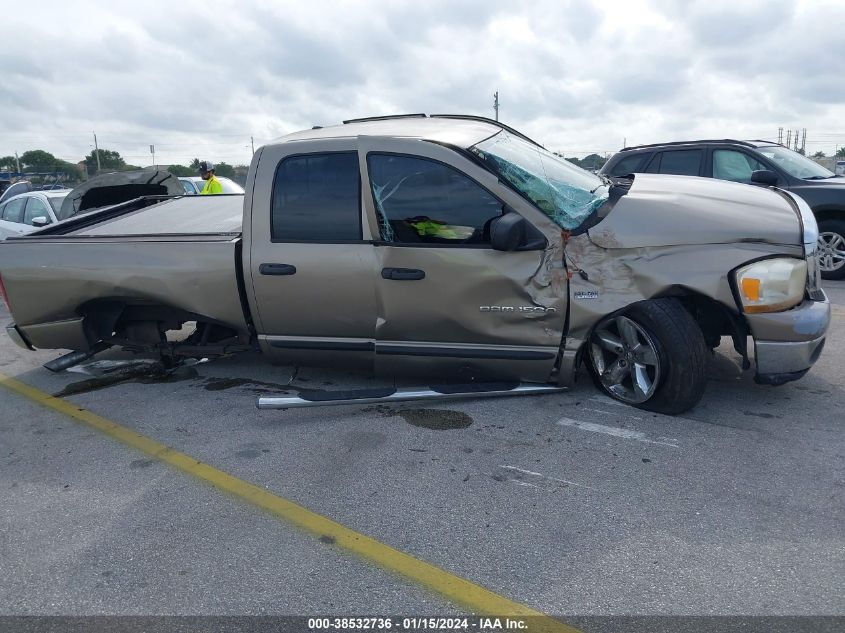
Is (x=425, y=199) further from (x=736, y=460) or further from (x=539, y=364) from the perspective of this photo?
(x=736, y=460)

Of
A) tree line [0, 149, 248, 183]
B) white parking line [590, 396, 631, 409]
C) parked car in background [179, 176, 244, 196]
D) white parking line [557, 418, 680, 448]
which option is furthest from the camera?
tree line [0, 149, 248, 183]

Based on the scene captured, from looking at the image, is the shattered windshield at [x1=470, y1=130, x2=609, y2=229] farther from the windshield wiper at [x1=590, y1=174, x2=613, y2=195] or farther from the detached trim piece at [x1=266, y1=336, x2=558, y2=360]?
the detached trim piece at [x1=266, y1=336, x2=558, y2=360]

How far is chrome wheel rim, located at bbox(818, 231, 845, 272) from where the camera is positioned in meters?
8.10

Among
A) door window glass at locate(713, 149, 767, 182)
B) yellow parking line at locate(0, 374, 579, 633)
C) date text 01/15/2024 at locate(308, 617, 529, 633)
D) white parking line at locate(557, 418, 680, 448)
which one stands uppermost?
door window glass at locate(713, 149, 767, 182)

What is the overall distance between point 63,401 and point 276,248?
2.09m

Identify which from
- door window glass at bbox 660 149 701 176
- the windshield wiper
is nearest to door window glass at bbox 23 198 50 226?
the windshield wiper

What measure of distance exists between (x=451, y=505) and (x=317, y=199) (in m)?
2.22

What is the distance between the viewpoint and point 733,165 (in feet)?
27.4

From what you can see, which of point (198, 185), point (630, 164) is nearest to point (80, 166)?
point (198, 185)

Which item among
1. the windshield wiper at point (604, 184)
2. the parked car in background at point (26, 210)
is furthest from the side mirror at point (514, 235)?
the parked car in background at point (26, 210)

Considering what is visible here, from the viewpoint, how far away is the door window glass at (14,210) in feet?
36.8

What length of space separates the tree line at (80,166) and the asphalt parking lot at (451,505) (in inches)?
276

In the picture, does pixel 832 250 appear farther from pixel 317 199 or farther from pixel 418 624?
pixel 418 624

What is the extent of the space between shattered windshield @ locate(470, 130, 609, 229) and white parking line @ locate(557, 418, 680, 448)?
1180mm
